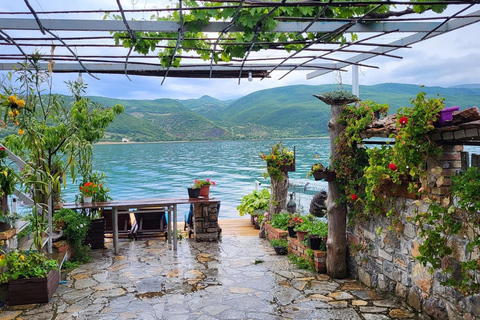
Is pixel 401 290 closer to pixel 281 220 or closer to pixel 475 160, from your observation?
pixel 475 160

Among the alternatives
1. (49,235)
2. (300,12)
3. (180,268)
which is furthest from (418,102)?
(49,235)

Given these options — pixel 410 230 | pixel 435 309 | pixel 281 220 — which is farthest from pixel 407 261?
pixel 281 220

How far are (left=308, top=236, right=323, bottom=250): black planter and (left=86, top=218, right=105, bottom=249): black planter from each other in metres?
3.72

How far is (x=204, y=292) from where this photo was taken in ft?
15.8

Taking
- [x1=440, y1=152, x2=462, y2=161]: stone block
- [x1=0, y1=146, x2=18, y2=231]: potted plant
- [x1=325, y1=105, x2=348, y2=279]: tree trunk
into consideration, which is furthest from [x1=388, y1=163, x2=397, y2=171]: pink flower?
[x1=0, y1=146, x2=18, y2=231]: potted plant

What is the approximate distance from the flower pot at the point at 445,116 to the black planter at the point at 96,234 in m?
5.70

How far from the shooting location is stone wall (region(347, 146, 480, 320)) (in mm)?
3414

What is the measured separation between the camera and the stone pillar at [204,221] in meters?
7.57

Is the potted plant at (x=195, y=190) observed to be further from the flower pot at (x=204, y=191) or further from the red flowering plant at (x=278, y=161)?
the red flowering plant at (x=278, y=161)

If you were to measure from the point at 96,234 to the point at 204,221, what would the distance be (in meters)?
1.95

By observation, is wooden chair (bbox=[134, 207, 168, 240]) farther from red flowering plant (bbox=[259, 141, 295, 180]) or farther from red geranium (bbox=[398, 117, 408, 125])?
red geranium (bbox=[398, 117, 408, 125])

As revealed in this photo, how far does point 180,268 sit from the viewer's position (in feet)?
19.2

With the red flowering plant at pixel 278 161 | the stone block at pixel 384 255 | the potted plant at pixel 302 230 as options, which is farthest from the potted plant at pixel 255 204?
the stone block at pixel 384 255

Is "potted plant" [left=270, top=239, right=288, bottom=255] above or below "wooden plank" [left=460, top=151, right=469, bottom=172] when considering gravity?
below
